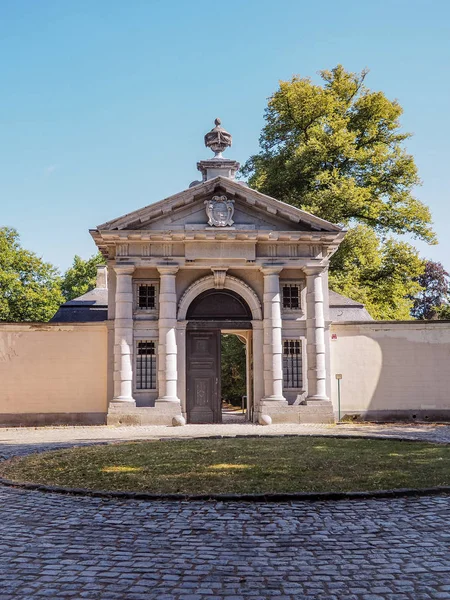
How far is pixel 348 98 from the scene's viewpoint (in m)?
37.1

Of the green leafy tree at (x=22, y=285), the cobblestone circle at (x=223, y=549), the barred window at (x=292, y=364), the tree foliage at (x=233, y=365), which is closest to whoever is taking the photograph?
the cobblestone circle at (x=223, y=549)

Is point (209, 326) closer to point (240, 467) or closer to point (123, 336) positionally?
point (123, 336)

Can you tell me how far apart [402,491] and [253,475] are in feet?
8.05

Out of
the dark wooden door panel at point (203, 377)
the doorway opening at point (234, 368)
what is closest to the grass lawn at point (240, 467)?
the dark wooden door panel at point (203, 377)

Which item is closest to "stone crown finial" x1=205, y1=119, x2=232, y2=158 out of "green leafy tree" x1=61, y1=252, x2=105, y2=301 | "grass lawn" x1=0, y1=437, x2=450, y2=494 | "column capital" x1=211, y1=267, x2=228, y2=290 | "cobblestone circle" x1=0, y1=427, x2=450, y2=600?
"column capital" x1=211, y1=267, x2=228, y2=290

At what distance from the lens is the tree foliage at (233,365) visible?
1345 inches

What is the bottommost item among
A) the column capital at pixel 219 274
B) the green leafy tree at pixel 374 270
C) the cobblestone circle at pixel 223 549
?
the cobblestone circle at pixel 223 549

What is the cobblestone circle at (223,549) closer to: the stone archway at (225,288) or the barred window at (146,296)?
the stone archway at (225,288)

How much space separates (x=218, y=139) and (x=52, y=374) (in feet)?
38.5

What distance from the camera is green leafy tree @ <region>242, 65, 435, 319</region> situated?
33.0m

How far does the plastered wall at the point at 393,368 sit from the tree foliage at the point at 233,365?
10.4m

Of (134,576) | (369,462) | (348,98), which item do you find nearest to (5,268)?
(348,98)

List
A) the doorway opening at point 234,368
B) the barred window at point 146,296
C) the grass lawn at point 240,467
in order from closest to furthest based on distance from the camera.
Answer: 1. the grass lawn at point 240,467
2. the barred window at point 146,296
3. the doorway opening at point 234,368

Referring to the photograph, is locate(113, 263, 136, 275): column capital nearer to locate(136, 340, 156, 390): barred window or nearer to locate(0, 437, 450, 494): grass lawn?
locate(136, 340, 156, 390): barred window
